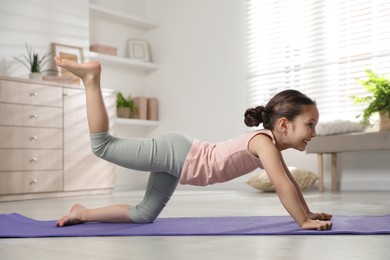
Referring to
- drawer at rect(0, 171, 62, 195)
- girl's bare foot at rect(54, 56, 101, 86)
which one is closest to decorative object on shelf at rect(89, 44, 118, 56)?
drawer at rect(0, 171, 62, 195)

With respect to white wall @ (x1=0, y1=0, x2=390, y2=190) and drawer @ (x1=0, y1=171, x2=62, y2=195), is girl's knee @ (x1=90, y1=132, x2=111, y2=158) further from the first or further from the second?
white wall @ (x1=0, y1=0, x2=390, y2=190)

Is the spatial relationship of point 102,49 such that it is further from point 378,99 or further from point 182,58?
point 378,99

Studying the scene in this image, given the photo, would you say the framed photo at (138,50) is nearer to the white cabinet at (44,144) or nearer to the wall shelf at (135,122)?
the wall shelf at (135,122)

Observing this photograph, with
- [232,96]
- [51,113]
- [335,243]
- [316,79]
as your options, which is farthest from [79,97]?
[335,243]

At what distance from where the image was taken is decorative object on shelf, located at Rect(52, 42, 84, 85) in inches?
182

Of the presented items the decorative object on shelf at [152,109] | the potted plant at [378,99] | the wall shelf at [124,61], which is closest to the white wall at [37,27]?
the wall shelf at [124,61]

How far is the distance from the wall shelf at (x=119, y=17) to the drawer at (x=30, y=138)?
4.91ft

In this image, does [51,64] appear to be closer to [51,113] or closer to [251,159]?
[51,113]

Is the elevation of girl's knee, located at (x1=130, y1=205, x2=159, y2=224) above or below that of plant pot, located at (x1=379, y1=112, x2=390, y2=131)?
below

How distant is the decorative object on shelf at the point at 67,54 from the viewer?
462 cm

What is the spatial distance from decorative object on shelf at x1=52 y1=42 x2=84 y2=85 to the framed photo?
873 millimetres

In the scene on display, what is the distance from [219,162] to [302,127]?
31 cm

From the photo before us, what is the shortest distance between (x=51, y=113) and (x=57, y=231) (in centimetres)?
264

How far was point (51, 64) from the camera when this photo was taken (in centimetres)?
466
